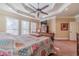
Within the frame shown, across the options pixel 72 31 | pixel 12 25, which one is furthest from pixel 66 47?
pixel 12 25

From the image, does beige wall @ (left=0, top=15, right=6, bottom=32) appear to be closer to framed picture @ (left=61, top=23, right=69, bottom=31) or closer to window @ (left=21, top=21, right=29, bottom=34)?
window @ (left=21, top=21, right=29, bottom=34)

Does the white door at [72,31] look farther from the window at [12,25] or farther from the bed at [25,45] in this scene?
the window at [12,25]

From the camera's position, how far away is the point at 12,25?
2.13 metres

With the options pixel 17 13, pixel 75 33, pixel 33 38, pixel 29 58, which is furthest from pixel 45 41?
pixel 17 13

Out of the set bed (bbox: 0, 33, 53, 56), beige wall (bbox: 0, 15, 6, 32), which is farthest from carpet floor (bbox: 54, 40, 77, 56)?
beige wall (bbox: 0, 15, 6, 32)

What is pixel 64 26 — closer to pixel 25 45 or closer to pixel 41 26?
pixel 41 26

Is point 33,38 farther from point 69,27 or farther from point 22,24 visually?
point 69,27

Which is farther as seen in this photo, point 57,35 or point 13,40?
point 57,35

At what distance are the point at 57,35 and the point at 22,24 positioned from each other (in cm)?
64

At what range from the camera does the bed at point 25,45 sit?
2.04 m

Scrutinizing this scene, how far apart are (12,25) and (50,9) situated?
0.71m

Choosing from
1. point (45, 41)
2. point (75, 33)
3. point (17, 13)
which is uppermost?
point (17, 13)

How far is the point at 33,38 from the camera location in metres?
2.17

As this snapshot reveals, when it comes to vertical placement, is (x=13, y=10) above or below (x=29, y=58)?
above
